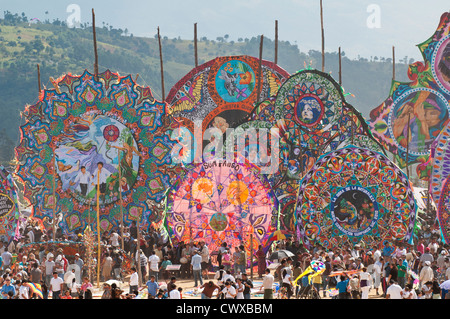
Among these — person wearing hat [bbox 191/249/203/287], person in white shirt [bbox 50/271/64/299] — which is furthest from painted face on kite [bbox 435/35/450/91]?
person in white shirt [bbox 50/271/64/299]

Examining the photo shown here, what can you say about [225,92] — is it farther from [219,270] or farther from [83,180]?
[219,270]

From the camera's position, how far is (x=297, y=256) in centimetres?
2984

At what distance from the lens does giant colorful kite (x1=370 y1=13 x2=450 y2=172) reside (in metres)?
43.8

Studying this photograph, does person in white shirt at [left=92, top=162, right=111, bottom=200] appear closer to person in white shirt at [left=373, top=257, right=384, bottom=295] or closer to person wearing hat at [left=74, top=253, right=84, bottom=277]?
person wearing hat at [left=74, top=253, right=84, bottom=277]

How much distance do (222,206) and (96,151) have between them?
695 cm

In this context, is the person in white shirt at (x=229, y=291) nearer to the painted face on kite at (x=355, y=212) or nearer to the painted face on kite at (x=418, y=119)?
the painted face on kite at (x=355, y=212)

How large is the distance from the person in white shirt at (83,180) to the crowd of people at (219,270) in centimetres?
205

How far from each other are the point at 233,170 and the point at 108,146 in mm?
6604

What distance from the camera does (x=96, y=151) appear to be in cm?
3578

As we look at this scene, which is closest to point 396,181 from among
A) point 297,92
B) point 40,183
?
point 297,92

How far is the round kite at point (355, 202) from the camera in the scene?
3083 centimetres

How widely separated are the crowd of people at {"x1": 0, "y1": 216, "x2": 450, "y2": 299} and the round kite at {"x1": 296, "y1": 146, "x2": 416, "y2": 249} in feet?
1.78
